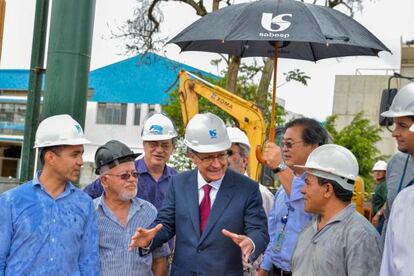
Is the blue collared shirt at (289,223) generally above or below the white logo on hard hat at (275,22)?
below

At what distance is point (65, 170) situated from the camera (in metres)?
3.59

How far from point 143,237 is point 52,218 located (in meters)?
0.54

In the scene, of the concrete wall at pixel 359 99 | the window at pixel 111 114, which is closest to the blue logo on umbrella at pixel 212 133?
the concrete wall at pixel 359 99

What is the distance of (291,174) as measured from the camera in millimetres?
4227

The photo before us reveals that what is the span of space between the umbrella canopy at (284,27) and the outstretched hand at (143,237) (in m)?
1.68

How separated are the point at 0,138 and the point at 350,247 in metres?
Result: 35.5

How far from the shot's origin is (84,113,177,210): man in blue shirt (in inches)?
191

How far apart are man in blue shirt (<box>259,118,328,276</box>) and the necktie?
0.54 meters

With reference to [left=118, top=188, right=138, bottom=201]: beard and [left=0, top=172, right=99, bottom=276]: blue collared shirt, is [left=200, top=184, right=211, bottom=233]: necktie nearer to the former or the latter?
[left=118, top=188, right=138, bottom=201]: beard

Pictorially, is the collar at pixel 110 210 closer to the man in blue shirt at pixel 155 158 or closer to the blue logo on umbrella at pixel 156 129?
the man in blue shirt at pixel 155 158

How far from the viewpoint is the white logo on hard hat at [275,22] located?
4.54m

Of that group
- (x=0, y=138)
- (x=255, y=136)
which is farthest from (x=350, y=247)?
(x=0, y=138)

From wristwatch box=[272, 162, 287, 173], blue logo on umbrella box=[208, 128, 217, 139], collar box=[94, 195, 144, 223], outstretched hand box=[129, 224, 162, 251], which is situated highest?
blue logo on umbrella box=[208, 128, 217, 139]

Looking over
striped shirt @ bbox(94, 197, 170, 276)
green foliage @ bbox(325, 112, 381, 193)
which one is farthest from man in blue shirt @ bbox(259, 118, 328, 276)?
green foliage @ bbox(325, 112, 381, 193)
